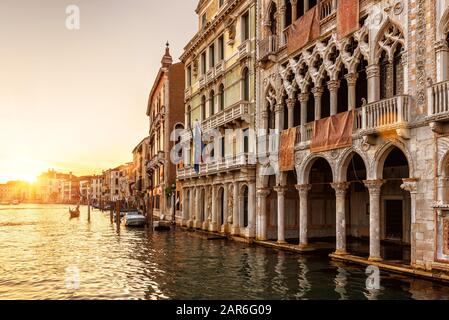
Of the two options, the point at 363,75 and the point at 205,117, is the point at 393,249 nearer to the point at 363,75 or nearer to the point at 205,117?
the point at 363,75

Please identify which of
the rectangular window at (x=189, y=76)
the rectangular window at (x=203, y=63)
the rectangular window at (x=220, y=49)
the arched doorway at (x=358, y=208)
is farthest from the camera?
the rectangular window at (x=189, y=76)

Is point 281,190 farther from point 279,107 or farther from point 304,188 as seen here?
point 279,107

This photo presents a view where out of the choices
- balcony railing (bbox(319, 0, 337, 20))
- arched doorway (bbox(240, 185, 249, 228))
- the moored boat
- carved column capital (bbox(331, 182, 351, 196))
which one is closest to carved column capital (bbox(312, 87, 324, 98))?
balcony railing (bbox(319, 0, 337, 20))

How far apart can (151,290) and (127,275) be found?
8.53 feet

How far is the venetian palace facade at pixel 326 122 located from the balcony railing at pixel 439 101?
0.10ft

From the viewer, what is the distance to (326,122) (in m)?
17.4

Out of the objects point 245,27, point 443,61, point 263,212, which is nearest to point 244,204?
point 263,212

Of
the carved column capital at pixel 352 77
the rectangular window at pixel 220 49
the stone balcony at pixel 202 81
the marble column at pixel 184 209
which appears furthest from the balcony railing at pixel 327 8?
the marble column at pixel 184 209

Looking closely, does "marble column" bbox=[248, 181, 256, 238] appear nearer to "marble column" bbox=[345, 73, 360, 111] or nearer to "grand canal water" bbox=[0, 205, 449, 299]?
"grand canal water" bbox=[0, 205, 449, 299]

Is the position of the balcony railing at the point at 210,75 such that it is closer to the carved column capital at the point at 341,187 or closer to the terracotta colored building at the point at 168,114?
the terracotta colored building at the point at 168,114

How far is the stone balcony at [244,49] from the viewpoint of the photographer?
78.6 ft

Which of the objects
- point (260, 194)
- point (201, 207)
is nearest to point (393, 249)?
point (260, 194)

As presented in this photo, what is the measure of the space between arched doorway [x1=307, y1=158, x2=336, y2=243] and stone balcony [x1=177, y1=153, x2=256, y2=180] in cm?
344

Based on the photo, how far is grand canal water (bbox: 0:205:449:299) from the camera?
457 inches
